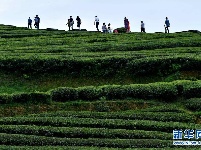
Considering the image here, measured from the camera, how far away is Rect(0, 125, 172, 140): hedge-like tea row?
83.2 feet

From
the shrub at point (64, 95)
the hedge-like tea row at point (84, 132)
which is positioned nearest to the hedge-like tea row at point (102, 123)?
the hedge-like tea row at point (84, 132)

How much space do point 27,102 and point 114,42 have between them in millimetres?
22350

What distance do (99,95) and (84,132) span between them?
7.14 m

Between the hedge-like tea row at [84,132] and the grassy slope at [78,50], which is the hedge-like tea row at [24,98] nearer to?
the grassy slope at [78,50]

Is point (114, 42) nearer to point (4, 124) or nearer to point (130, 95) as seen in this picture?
point (130, 95)

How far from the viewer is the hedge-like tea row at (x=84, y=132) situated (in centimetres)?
Answer: 2536

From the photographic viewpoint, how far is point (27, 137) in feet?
82.3

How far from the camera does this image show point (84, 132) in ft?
84.4

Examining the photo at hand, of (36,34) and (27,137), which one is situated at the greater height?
(36,34)

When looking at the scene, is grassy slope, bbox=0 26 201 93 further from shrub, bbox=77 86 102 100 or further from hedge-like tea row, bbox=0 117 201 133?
hedge-like tea row, bbox=0 117 201 133

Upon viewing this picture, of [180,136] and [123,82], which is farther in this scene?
[123,82]

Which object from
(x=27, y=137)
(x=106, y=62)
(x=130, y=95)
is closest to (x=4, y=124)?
(x=27, y=137)

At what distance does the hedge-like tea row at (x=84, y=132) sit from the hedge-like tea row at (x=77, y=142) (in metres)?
0.74

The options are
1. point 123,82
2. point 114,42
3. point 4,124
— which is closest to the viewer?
point 4,124
